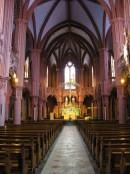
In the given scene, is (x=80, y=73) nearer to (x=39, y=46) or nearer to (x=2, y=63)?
(x=39, y=46)

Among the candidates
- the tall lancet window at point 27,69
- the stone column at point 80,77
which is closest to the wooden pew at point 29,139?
the tall lancet window at point 27,69

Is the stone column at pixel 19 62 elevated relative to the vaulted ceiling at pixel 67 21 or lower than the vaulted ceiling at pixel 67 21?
lower

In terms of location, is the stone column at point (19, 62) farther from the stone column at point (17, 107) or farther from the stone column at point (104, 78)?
the stone column at point (104, 78)

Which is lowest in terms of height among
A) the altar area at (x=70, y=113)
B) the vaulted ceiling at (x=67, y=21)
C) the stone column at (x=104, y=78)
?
the altar area at (x=70, y=113)

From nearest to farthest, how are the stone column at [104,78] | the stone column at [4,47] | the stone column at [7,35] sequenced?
the stone column at [4,47] < the stone column at [7,35] < the stone column at [104,78]

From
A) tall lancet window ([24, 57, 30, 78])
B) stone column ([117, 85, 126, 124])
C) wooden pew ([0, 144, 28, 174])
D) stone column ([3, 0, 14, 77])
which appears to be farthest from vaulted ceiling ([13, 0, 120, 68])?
wooden pew ([0, 144, 28, 174])

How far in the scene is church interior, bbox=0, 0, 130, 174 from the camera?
20.0 ft

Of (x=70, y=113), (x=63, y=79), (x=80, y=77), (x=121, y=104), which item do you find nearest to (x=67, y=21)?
(x=80, y=77)

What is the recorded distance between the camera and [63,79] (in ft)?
161

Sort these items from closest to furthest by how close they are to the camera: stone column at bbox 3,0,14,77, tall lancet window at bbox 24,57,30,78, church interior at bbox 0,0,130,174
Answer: church interior at bbox 0,0,130,174 → stone column at bbox 3,0,14,77 → tall lancet window at bbox 24,57,30,78

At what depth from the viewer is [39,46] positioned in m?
32.5

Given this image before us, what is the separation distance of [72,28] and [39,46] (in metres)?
9.98

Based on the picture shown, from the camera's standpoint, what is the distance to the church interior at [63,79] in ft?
20.0

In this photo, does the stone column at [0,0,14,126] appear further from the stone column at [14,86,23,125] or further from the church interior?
the stone column at [14,86,23,125]
